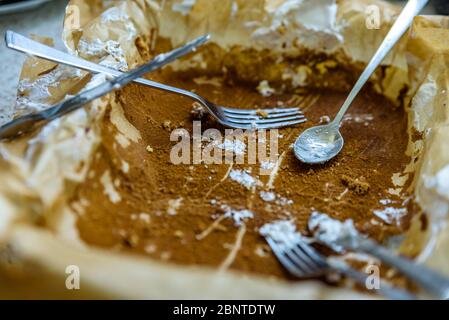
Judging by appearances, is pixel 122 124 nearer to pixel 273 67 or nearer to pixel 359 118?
pixel 273 67

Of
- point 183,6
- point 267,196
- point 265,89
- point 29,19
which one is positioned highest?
point 29,19

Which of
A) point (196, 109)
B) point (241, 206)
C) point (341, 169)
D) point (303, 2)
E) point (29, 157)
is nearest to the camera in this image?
point (29, 157)

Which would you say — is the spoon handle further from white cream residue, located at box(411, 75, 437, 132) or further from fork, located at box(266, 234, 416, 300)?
fork, located at box(266, 234, 416, 300)

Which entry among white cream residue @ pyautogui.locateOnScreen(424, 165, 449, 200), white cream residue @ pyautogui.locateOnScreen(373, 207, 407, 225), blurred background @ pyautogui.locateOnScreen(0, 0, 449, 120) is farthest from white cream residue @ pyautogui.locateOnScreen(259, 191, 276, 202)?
blurred background @ pyautogui.locateOnScreen(0, 0, 449, 120)

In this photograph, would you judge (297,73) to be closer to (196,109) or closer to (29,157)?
(196,109)

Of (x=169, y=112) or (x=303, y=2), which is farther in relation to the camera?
(x=303, y=2)

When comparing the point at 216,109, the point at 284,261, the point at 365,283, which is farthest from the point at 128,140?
the point at 365,283

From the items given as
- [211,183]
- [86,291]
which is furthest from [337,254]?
[86,291]
